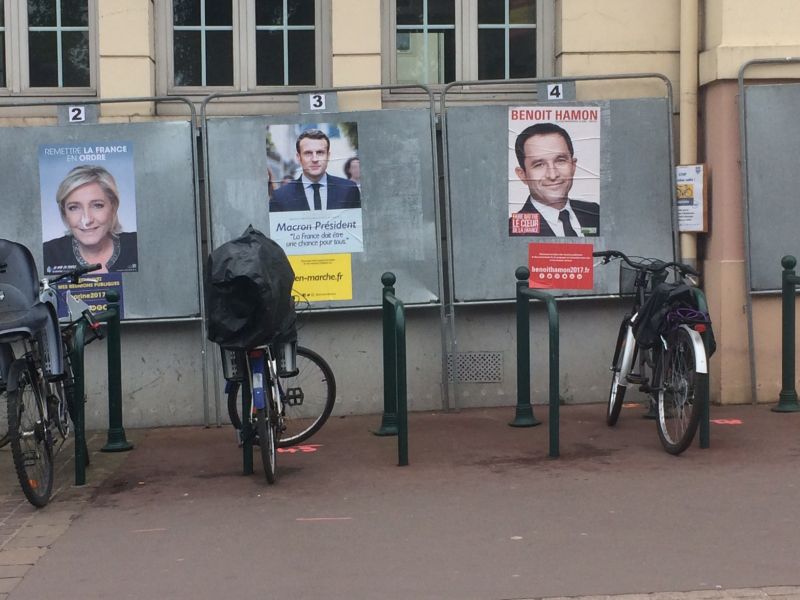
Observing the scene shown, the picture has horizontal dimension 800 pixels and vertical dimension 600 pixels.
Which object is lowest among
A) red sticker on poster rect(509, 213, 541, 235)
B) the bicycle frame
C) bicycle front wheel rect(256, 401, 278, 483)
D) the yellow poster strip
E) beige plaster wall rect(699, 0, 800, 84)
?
bicycle front wheel rect(256, 401, 278, 483)

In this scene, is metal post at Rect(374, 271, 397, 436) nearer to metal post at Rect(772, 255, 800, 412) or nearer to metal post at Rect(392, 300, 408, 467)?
metal post at Rect(392, 300, 408, 467)

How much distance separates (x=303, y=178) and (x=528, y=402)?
2.41 meters

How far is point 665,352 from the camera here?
7.79 meters

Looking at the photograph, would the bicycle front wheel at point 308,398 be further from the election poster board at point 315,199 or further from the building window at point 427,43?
the building window at point 427,43

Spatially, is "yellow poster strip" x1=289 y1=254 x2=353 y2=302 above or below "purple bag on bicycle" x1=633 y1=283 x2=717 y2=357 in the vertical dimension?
above

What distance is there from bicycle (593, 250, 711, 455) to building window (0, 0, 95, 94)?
4.41m

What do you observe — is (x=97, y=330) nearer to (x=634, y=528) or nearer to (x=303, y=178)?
(x=303, y=178)

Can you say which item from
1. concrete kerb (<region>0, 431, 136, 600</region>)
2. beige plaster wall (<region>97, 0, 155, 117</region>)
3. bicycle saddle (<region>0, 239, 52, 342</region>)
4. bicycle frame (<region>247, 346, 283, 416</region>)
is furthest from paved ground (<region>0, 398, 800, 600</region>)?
beige plaster wall (<region>97, 0, 155, 117</region>)

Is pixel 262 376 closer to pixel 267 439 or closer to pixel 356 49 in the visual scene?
pixel 267 439

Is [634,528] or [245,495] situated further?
[245,495]

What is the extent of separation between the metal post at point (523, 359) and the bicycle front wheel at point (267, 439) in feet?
6.70

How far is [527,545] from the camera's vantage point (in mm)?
5770

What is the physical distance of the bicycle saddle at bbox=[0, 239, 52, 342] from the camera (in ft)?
22.3

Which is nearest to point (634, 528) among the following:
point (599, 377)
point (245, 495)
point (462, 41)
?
point (245, 495)
